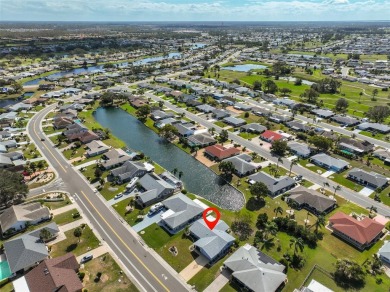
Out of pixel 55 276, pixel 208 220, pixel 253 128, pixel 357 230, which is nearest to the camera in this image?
pixel 55 276

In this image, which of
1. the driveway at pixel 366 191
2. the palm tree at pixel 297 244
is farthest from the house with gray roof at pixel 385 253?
the driveway at pixel 366 191

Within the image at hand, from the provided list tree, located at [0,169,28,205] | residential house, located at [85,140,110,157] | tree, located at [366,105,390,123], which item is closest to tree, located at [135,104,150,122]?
residential house, located at [85,140,110,157]

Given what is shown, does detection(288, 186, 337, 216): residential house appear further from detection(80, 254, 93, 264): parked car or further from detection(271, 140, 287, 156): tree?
detection(80, 254, 93, 264): parked car

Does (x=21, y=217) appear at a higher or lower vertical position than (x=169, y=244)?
higher

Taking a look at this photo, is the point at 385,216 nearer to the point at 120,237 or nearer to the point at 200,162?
the point at 200,162

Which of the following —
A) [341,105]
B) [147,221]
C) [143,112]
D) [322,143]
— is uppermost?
[341,105]

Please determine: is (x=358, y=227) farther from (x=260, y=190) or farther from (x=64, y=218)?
(x=64, y=218)

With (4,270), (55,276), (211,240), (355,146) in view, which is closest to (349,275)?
(211,240)
